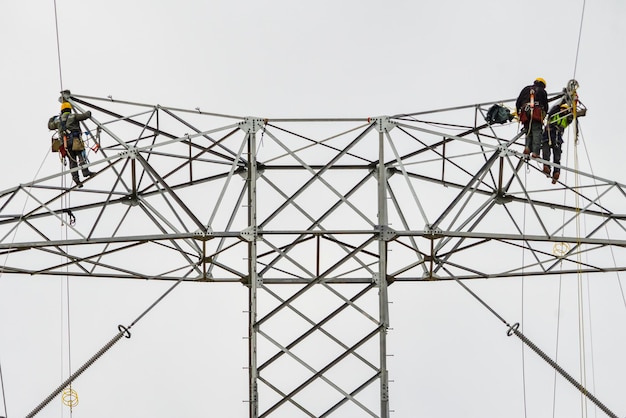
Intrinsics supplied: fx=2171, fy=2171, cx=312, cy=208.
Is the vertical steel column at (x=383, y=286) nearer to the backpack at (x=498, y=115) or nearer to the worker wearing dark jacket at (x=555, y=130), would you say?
the backpack at (x=498, y=115)

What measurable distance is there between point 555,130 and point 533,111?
1.01 meters

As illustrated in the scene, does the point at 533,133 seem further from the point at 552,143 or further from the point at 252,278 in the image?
the point at 252,278

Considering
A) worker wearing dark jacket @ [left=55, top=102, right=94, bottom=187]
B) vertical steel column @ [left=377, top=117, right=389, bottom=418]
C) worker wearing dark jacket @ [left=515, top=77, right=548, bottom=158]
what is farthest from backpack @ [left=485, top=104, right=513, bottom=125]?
worker wearing dark jacket @ [left=55, top=102, right=94, bottom=187]

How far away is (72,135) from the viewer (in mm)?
48062

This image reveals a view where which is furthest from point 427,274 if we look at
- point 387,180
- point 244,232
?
point 244,232

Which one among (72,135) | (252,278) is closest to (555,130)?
(252,278)

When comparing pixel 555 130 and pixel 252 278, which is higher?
pixel 555 130

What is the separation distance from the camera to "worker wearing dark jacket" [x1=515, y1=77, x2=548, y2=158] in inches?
1838

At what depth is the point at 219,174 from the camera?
49.1m

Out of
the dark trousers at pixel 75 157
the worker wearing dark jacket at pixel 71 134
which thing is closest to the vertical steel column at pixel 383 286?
the worker wearing dark jacket at pixel 71 134

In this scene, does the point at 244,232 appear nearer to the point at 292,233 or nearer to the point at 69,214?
the point at 292,233

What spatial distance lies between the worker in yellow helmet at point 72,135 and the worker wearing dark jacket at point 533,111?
950 centimetres

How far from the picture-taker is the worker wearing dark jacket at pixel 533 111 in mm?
46688

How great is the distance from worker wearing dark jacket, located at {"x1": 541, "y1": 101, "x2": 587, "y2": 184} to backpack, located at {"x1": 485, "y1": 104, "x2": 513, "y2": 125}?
2.98 ft
